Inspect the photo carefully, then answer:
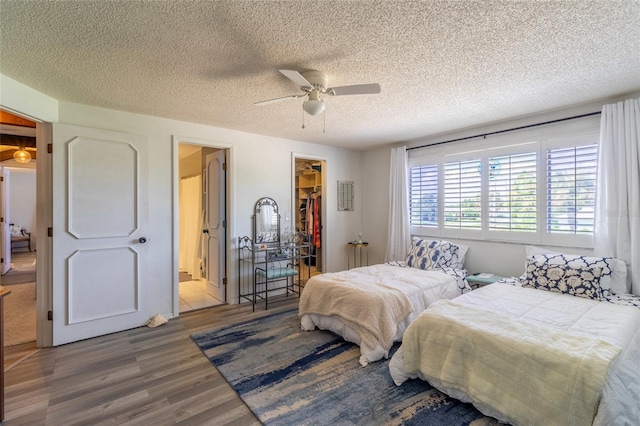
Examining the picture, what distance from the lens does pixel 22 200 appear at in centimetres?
863

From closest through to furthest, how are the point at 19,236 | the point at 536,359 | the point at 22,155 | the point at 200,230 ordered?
the point at 536,359 → the point at 200,230 → the point at 22,155 → the point at 19,236

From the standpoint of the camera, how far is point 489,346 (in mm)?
1875

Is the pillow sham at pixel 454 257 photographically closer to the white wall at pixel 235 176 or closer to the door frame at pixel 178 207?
the white wall at pixel 235 176

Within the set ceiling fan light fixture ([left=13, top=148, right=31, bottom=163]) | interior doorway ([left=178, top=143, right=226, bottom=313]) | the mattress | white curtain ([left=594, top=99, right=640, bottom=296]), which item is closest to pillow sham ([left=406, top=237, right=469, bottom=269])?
the mattress

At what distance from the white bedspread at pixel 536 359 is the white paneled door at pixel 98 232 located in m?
2.97

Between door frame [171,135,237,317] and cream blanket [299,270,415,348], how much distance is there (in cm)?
144

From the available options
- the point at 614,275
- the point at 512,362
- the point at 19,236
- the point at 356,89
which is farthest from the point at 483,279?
the point at 19,236

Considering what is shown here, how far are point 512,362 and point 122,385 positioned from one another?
2815 millimetres

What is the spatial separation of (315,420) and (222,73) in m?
2.67

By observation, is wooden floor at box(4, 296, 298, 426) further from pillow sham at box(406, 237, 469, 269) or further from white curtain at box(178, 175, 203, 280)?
pillow sham at box(406, 237, 469, 269)

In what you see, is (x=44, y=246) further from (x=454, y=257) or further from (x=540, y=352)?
(x=454, y=257)

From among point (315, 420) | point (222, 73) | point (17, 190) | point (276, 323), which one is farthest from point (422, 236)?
point (17, 190)

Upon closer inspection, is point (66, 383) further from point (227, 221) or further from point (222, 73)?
point (222, 73)

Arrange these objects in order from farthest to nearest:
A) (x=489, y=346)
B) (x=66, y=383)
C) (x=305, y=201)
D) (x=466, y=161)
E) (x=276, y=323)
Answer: (x=305, y=201), (x=466, y=161), (x=276, y=323), (x=66, y=383), (x=489, y=346)
